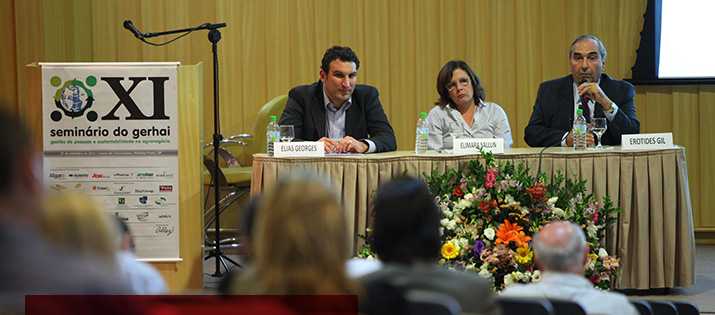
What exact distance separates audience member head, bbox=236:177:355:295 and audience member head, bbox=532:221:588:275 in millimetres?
763

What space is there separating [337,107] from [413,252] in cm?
302

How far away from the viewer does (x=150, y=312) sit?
109cm

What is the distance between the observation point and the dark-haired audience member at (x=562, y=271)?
1720 millimetres

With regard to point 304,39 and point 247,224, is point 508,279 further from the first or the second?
point 304,39

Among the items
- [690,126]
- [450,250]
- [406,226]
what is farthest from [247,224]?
[690,126]

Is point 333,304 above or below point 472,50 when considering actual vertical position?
below

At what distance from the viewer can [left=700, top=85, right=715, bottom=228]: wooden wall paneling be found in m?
5.70

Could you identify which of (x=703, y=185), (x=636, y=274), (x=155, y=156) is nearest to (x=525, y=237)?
(x=636, y=274)

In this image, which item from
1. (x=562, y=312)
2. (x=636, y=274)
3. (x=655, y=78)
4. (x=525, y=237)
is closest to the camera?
(x=562, y=312)

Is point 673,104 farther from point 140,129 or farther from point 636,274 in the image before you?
point 140,129

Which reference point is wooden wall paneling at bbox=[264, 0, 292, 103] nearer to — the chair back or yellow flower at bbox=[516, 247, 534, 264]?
the chair back

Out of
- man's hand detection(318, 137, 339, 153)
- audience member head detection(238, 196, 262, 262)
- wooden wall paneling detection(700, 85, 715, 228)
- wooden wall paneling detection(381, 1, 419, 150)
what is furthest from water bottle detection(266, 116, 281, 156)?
wooden wall paneling detection(700, 85, 715, 228)

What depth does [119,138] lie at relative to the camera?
357 centimetres

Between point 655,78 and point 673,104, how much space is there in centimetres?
27
